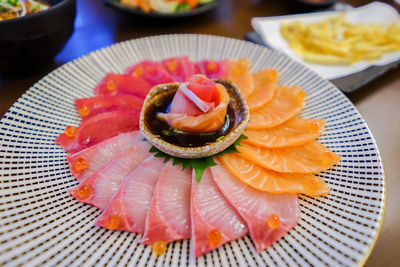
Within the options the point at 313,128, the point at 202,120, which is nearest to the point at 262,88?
the point at 313,128

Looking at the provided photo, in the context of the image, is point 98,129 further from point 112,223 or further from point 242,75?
point 242,75

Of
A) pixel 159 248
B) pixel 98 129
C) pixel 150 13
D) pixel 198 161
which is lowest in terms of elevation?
pixel 159 248

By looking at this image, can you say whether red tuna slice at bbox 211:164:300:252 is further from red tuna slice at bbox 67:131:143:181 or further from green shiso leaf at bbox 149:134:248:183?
red tuna slice at bbox 67:131:143:181

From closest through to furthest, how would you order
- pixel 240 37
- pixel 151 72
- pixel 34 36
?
pixel 34 36 → pixel 151 72 → pixel 240 37

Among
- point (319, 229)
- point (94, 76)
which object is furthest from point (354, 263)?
point (94, 76)

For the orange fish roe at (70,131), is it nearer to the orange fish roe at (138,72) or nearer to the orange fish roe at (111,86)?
the orange fish roe at (111,86)

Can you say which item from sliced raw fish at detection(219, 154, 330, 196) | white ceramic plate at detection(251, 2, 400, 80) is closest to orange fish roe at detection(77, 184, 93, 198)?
sliced raw fish at detection(219, 154, 330, 196)
